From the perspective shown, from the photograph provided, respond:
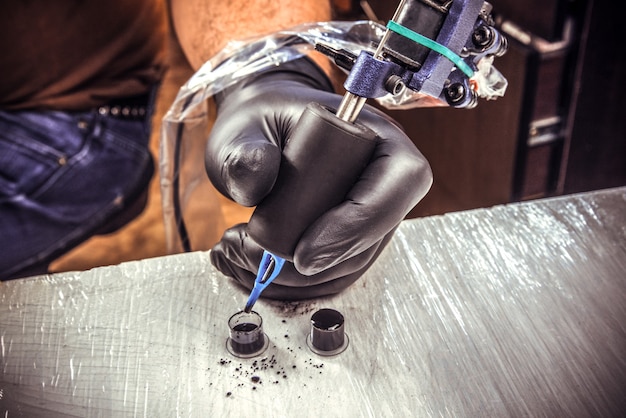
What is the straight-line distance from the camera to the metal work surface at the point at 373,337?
0.53m

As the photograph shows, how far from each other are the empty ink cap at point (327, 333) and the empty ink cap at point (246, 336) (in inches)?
2.1

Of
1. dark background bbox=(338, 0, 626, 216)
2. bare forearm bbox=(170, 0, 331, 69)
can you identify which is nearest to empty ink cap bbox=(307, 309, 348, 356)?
bare forearm bbox=(170, 0, 331, 69)

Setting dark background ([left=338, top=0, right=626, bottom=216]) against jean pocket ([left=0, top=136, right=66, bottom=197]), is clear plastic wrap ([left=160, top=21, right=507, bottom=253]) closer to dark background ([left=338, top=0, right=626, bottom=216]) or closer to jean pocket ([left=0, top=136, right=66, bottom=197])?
jean pocket ([left=0, top=136, right=66, bottom=197])

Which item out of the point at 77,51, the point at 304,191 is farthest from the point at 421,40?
the point at 77,51

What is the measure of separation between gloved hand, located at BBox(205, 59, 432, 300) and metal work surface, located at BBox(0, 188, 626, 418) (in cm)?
4

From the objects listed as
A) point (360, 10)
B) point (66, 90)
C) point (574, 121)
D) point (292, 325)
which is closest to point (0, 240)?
point (66, 90)

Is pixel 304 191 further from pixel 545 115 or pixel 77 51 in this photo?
pixel 545 115

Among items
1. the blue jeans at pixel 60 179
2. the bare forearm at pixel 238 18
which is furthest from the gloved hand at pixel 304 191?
the blue jeans at pixel 60 179

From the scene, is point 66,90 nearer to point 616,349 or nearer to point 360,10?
point 360,10

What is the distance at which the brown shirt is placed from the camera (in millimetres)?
959

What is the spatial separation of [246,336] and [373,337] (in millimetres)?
142

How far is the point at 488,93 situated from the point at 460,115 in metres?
0.67

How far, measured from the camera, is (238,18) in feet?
3.08

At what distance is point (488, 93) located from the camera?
68 centimetres
